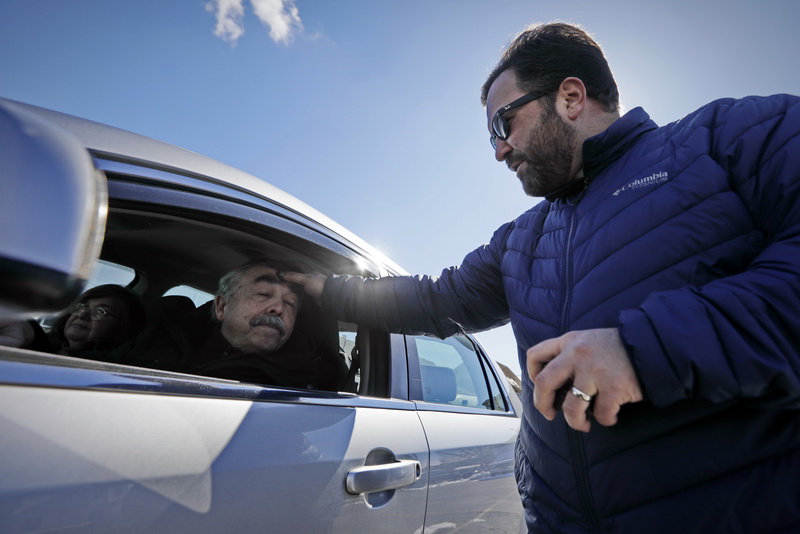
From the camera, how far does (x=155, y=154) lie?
1074 millimetres

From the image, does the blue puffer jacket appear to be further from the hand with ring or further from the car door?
the car door

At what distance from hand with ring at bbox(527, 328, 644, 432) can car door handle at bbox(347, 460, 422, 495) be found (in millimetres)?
602

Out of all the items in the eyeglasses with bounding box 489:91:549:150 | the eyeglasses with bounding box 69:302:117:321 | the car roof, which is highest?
the eyeglasses with bounding box 489:91:549:150

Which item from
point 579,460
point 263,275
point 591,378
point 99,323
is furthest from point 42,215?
point 99,323

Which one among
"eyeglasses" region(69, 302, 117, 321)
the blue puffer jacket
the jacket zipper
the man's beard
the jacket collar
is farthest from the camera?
"eyeglasses" region(69, 302, 117, 321)

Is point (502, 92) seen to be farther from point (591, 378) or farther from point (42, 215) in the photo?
point (42, 215)

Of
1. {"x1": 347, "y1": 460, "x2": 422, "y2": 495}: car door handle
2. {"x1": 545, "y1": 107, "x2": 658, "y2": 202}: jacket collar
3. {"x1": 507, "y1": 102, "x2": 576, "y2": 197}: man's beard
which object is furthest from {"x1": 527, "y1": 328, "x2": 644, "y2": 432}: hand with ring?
{"x1": 507, "y1": 102, "x2": 576, "y2": 197}: man's beard

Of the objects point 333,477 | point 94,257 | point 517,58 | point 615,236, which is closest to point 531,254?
point 615,236

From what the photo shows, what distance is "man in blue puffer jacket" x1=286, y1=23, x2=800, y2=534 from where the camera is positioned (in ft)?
2.89

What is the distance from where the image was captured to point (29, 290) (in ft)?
1.35

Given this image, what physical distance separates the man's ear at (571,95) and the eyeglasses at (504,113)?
2.7 inches

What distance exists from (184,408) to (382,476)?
2.19 feet

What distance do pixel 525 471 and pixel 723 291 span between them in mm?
894

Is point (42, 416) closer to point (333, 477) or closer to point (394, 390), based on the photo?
point (333, 477)
